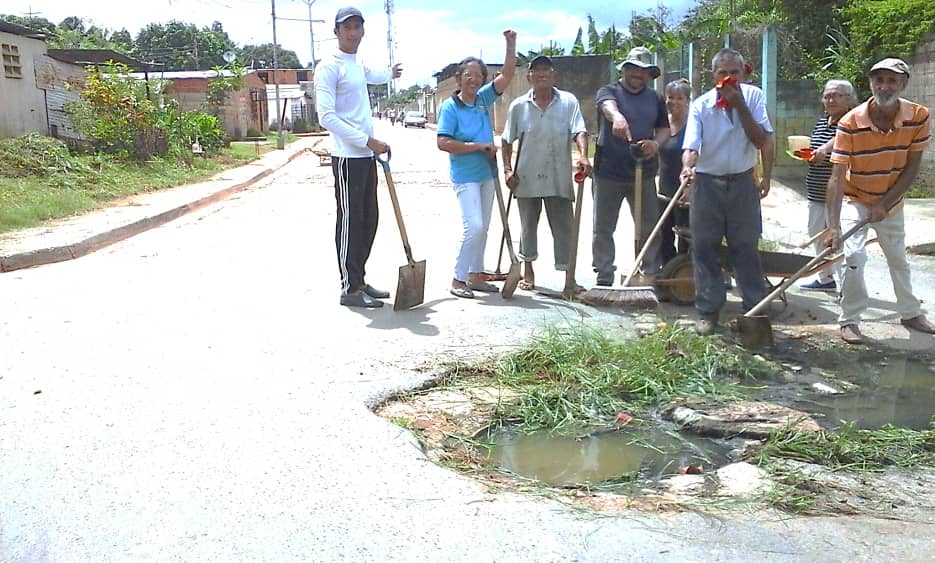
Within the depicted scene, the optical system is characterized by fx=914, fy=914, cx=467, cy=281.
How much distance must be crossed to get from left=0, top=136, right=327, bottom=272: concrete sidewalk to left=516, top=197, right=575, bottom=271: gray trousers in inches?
201

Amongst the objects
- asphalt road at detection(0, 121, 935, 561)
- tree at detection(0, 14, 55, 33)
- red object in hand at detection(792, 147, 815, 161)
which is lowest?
asphalt road at detection(0, 121, 935, 561)

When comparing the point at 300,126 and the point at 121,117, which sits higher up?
the point at 121,117

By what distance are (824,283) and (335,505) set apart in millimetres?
5090

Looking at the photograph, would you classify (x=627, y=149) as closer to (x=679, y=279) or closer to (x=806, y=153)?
(x=679, y=279)

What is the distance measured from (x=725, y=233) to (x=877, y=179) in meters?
0.94

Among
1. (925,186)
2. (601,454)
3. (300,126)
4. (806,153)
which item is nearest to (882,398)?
(601,454)

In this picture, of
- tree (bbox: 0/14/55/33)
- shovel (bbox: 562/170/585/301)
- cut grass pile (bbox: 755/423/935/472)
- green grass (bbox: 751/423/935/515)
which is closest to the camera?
green grass (bbox: 751/423/935/515)

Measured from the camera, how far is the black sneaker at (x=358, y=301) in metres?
6.57

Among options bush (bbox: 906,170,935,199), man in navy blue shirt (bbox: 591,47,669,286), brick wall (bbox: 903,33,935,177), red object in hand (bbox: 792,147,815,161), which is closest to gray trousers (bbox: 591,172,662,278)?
man in navy blue shirt (bbox: 591,47,669,286)

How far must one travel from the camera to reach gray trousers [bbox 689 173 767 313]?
570 centimetres

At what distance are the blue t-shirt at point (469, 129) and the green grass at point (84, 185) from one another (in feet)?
20.8

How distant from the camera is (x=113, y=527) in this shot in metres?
3.20

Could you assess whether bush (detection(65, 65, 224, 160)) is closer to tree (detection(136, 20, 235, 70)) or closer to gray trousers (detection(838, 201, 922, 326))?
gray trousers (detection(838, 201, 922, 326))

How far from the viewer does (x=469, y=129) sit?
6750 mm
